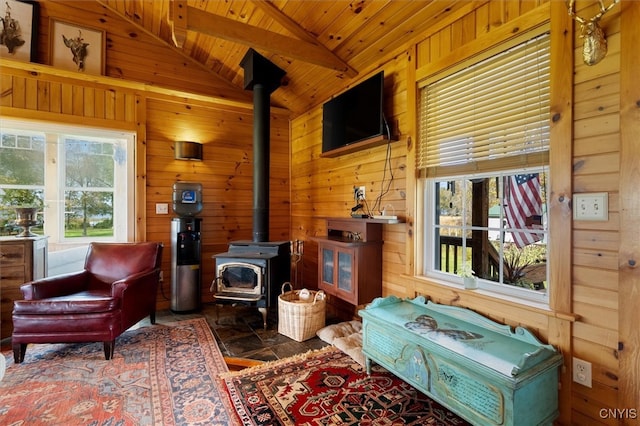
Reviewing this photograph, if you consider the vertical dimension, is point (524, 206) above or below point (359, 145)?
below

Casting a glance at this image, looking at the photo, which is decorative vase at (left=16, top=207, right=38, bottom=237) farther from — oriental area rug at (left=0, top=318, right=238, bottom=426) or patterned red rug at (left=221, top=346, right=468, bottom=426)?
patterned red rug at (left=221, top=346, right=468, bottom=426)

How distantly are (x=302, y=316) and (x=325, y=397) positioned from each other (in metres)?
0.86

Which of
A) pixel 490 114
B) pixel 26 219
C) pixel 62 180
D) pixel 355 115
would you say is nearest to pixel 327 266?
pixel 355 115

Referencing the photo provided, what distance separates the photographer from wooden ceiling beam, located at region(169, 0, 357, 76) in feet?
7.10

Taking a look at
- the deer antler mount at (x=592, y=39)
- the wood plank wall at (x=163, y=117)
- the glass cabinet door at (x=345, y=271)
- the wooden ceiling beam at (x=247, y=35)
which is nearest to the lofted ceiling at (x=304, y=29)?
the wooden ceiling beam at (x=247, y=35)

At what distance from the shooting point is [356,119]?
276cm

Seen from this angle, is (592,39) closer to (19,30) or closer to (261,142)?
(261,142)

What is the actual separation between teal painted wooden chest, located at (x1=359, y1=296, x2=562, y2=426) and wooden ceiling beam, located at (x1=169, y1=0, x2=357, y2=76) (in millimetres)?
2213

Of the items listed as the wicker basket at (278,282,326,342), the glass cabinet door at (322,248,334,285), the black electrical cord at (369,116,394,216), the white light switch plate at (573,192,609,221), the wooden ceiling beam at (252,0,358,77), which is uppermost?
the wooden ceiling beam at (252,0,358,77)

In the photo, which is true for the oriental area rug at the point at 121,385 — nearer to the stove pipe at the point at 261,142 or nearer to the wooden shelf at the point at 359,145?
the stove pipe at the point at 261,142

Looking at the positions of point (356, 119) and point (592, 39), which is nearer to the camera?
point (592, 39)

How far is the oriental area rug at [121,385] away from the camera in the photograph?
1.70 meters

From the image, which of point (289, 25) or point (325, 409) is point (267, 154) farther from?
point (325, 409)

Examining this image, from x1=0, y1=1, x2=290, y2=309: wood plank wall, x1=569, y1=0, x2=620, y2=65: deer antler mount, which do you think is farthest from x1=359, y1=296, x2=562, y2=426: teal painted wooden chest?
x1=0, y1=1, x2=290, y2=309: wood plank wall
